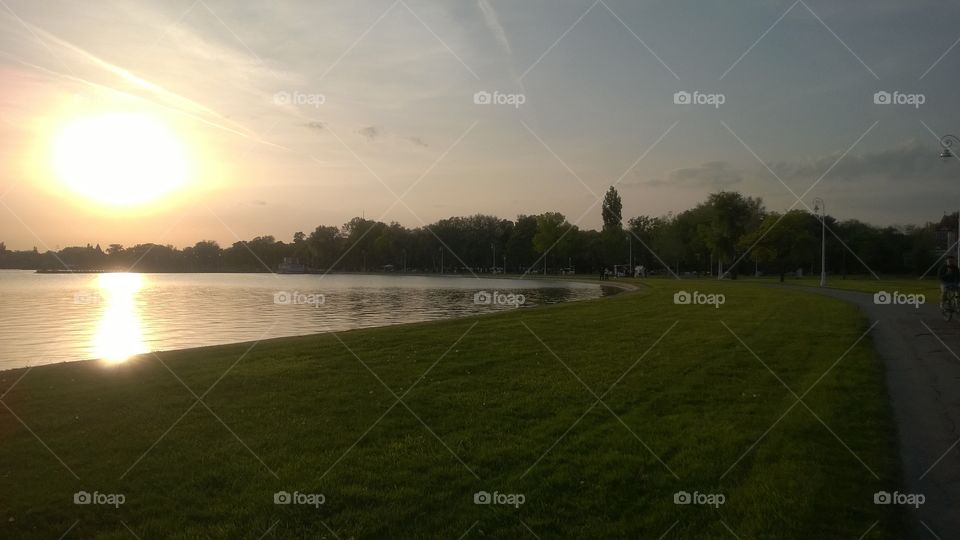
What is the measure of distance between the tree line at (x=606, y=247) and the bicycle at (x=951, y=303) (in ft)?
146

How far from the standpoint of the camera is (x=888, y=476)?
6.59 metres

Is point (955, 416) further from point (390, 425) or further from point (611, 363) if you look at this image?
point (390, 425)

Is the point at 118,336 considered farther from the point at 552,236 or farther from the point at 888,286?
the point at 552,236

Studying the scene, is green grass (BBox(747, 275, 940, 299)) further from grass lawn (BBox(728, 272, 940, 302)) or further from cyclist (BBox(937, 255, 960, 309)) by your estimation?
cyclist (BBox(937, 255, 960, 309))

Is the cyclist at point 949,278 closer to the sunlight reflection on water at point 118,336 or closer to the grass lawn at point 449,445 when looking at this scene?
the grass lawn at point 449,445

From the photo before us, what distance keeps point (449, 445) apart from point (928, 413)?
21.7 feet

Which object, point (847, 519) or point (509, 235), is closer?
point (847, 519)

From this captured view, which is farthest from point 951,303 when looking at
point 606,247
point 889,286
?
point 606,247

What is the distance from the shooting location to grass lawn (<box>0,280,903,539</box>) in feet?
18.1

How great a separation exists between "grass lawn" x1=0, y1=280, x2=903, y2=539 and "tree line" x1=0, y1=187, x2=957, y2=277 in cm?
5998

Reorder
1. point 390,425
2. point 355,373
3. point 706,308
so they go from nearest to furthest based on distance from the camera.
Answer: point 390,425 < point 355,373 < point 706,308

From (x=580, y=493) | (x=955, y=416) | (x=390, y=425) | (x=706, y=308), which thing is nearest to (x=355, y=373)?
(x=390, y=425)

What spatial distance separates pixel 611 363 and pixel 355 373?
15.6 ft

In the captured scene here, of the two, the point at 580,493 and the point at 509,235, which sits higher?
the point at 509,235
